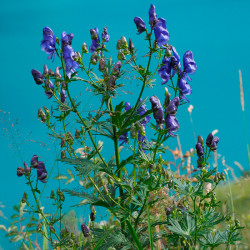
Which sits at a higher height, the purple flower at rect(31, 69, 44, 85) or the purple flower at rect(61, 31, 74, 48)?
the purple flower at rect(61, 31, 74, 48)

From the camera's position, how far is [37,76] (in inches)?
95.0

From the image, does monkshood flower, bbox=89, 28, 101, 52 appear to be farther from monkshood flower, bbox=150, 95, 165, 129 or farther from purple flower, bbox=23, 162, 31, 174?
purple flower, bbox=23, 162, 31, 174

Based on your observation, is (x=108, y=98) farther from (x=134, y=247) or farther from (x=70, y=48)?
(x=134, y=247)

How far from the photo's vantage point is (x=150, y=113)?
238 cm

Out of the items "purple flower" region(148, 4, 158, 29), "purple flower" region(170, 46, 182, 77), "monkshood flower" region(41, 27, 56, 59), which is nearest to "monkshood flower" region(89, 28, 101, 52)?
"monkshood flower" region(41, 27, 56, 59)

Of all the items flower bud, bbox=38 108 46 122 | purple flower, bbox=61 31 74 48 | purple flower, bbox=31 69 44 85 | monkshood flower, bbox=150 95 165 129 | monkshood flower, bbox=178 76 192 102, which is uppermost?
purple flower, bbox=61 31 74 48

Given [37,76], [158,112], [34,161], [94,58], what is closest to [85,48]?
[94,58]

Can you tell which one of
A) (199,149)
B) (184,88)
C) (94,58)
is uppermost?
(94,58)

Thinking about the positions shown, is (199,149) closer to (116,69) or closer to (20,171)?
(116,69)

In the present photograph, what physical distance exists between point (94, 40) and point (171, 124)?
789 mm

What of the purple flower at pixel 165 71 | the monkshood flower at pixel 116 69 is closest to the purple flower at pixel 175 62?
the purple flower at pixel 165 71

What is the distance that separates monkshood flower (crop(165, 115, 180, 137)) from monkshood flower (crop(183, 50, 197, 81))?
45 centimetres

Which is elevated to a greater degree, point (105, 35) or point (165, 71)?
point (105, 35)

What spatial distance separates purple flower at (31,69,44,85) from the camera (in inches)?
94.7
